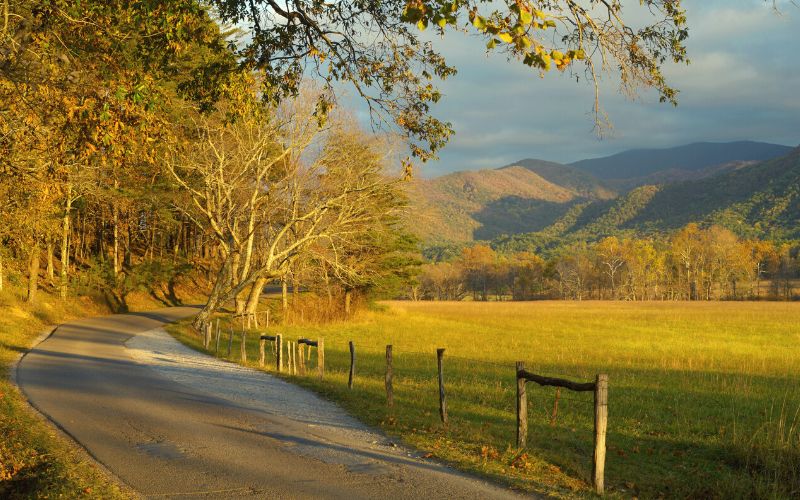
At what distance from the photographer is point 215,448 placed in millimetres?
8984

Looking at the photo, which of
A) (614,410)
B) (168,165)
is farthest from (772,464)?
(168,165)

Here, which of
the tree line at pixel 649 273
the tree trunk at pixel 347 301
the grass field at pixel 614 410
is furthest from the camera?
the tree line at pixel 649 273

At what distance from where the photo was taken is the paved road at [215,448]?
7.25 metres

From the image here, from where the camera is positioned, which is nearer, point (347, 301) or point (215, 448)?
point (215, 448)

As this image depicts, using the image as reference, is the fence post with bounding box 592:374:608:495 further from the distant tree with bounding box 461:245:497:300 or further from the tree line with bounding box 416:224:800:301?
the distant tree with bounding box 461:245:497:300

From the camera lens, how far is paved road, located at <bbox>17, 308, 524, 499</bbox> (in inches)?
286

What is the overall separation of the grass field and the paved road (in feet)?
3.43

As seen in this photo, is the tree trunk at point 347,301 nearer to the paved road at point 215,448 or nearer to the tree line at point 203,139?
the tree line at point 203,139

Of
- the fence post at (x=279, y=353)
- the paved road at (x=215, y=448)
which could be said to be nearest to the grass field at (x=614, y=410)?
the paved road at (x=215, y=448)

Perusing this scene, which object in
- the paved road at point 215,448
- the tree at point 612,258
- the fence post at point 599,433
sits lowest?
the paved road at point 215,448

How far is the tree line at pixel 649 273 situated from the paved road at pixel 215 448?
105 meters

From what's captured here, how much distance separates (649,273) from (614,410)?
128937mm

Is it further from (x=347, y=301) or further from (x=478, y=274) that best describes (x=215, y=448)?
(x=478, y=274)

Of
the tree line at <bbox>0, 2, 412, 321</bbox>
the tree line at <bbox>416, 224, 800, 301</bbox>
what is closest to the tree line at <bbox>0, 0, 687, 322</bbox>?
the tree line at <bbox>0, 2, 412, 321</bbox>
